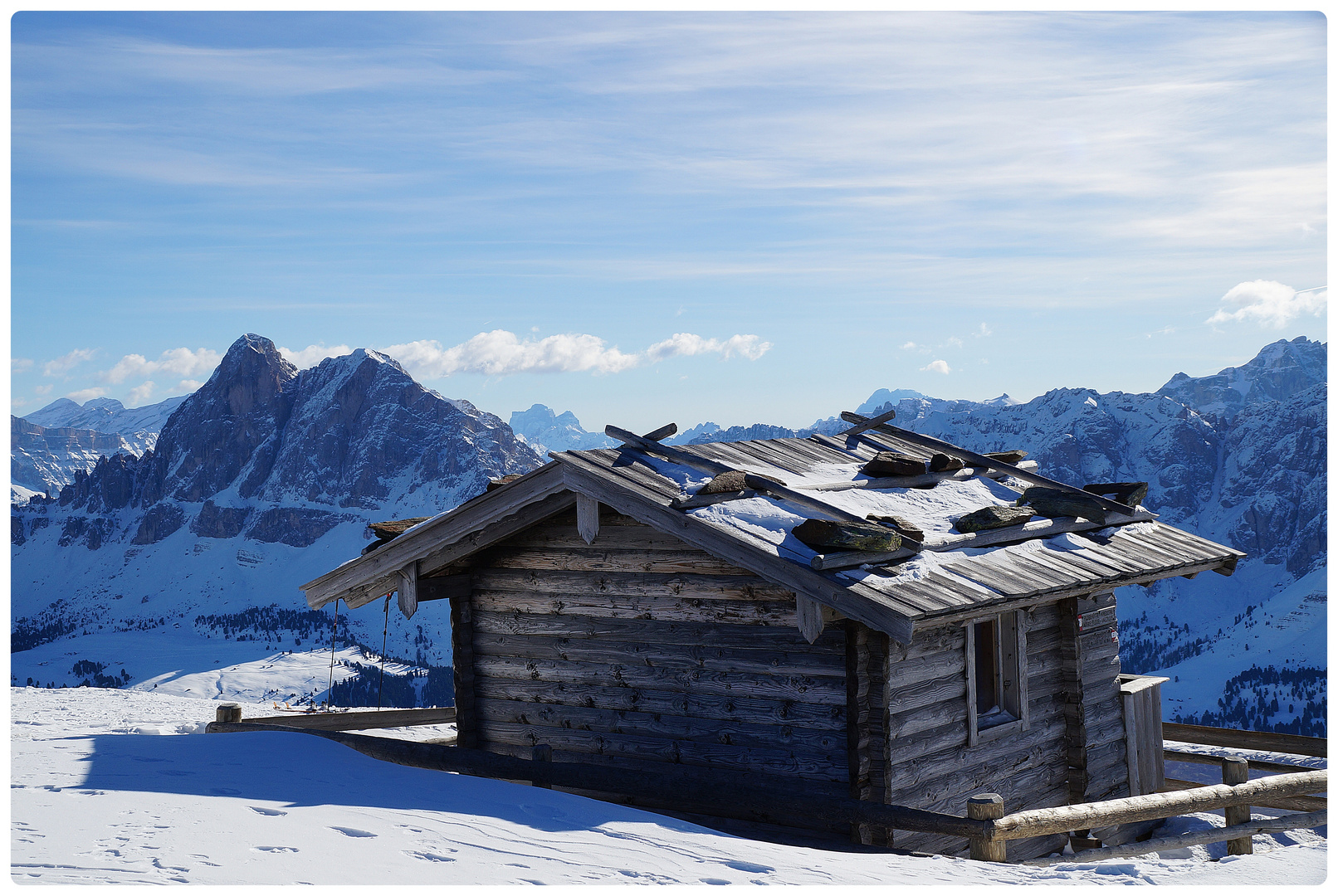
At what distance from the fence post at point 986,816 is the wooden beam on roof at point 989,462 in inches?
182

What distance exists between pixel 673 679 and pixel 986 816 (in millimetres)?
3361

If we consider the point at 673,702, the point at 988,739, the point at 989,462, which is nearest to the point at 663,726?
the point at 673,702

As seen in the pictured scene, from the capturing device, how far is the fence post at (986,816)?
287 inches

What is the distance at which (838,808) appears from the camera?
7.89m

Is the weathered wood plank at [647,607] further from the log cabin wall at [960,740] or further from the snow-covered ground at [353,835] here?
the snow-covered ground at [353,835]

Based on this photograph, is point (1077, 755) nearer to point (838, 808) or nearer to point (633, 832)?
point (838, 808)

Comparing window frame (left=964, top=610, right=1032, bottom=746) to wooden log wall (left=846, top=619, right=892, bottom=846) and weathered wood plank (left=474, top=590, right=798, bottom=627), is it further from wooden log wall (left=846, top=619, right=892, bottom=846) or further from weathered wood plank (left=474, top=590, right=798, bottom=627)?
weathered wood plank (left=474, top=590, right=798, bottom=627)

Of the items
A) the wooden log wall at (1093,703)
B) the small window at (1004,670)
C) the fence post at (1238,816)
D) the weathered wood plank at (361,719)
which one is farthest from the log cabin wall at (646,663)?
the wooden log wall at (1093,703)

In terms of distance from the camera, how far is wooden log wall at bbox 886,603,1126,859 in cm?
915

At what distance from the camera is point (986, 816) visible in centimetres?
730

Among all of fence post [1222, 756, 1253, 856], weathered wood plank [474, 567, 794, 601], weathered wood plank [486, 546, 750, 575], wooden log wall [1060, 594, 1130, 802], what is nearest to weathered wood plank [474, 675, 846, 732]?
weathered wood plank [474, 567, 794, 601]

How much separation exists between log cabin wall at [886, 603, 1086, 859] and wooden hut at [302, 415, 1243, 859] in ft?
0.09

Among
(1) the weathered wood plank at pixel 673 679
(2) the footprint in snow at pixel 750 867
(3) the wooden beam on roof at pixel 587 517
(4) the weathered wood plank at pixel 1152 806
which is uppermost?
(3) the wooden beam on roof at pixel 587 517

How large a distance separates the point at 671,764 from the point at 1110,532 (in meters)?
5.42
